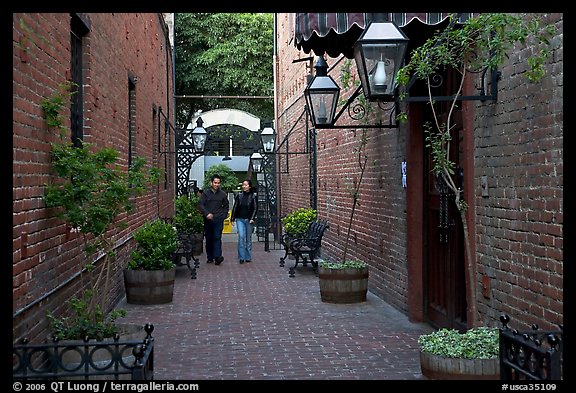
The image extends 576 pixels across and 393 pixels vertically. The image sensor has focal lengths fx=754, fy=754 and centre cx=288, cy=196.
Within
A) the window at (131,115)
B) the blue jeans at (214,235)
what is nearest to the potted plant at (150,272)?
the window at (131,115)

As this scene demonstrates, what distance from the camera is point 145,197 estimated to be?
571 inches

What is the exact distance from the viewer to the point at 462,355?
549 centimetres

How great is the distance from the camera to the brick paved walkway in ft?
22.1

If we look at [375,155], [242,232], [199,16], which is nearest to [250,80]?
[199,16]

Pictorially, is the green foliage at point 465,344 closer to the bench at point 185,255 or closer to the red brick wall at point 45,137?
the red brick wall at point 45,137

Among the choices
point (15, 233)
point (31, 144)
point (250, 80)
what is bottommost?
point (15, 233)

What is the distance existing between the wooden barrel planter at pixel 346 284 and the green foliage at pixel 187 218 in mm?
7912

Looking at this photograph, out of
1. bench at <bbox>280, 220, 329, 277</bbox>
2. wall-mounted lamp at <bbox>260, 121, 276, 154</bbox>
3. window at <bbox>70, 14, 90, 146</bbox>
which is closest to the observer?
window at <bbox>70, 14, 90, 146</bbox>

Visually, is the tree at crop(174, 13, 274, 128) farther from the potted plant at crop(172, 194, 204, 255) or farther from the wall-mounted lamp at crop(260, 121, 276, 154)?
the potted plant at crop(172, 194, 204, 255)

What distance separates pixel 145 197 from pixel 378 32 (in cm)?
885

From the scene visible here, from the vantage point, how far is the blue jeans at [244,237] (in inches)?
639

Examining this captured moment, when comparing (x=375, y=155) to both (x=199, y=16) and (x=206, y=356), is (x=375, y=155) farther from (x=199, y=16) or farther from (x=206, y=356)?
(x=199, y=16)

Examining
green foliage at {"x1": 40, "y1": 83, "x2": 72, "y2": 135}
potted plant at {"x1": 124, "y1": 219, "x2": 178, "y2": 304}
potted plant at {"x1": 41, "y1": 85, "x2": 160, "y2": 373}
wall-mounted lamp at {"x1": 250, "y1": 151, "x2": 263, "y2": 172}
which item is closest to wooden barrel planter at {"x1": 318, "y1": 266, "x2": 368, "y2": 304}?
potted plant at {"x1": 124, "y1": 219, "x2": 178, "y2": 304}

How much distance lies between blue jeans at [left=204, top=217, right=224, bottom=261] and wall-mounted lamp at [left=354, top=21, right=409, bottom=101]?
9674 mm
